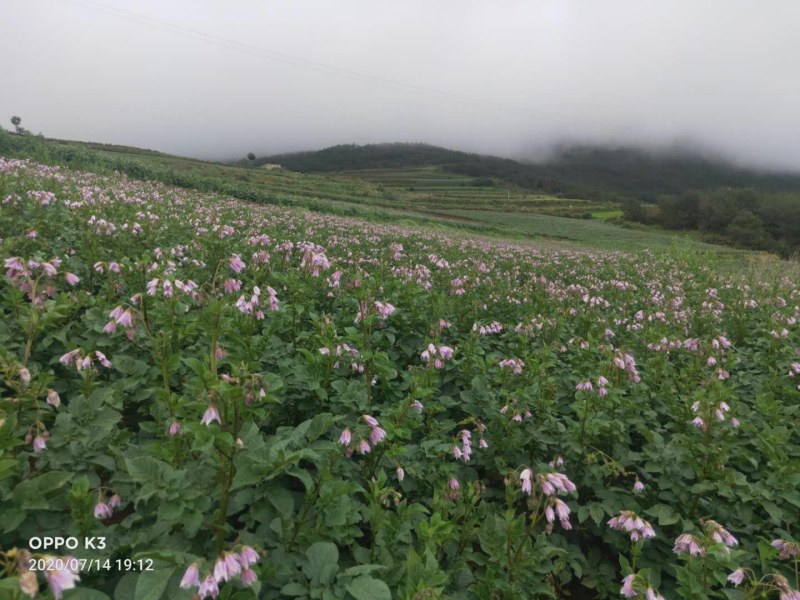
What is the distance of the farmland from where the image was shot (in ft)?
6.96

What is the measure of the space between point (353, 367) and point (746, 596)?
10.4 ft

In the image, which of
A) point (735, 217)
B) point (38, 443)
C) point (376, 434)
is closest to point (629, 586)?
point (376, 434)

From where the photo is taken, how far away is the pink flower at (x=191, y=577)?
1.72 metres

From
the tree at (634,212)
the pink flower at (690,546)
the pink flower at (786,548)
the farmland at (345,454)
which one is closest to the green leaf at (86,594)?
the farmland at (345,454)

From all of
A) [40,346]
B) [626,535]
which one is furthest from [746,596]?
[40,346]

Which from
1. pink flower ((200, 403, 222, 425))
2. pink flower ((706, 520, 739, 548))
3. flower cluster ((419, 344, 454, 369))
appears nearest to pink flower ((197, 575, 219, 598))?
pink flower ((200, 403, 222, 425))

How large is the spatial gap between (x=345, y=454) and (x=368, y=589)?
3.38 ft

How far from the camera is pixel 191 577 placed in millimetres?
1728

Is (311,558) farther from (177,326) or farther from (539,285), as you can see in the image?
(539,285)

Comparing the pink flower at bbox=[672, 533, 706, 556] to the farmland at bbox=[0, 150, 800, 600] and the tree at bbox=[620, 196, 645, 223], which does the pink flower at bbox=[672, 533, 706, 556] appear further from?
the tree at bbox=[620, 196, 645, 223]

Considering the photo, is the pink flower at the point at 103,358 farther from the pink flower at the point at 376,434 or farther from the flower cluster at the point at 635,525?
the flower cluster at the point at 635,525

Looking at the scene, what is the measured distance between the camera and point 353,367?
4059mm

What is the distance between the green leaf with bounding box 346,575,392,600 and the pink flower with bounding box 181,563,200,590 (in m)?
0.67

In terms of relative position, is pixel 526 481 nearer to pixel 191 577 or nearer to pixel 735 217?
pixel 191 577
